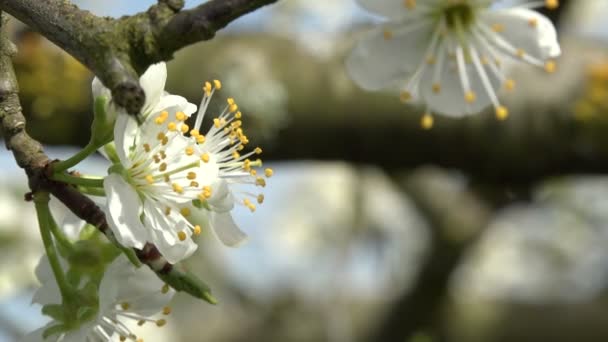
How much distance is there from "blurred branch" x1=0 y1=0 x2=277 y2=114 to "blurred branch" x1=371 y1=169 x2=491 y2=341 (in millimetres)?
1623

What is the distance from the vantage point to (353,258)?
102 inches

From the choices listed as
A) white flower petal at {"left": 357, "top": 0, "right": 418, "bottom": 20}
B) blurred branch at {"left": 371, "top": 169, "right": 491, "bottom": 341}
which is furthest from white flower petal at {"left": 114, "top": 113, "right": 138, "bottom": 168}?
blurred branch at {"left": 371, "top": 169, "right": 491, "bottom": 341}

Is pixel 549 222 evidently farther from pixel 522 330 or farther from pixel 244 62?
pixel 244 62

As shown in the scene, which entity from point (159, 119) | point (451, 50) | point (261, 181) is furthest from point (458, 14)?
point (159, 119)

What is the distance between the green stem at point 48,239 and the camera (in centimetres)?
68

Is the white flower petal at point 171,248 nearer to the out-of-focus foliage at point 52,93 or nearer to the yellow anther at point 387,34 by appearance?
the yellow anther at point 387,34

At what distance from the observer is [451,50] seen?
107cm

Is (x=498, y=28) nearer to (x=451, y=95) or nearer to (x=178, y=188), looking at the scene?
(x=451, y=95)

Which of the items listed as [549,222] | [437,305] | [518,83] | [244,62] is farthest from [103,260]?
[549,222]

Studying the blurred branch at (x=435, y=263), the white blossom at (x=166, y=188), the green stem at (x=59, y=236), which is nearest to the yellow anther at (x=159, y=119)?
the white blossom at (x=166, y=188)

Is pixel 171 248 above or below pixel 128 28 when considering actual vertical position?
below

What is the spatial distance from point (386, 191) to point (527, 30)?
2.06m

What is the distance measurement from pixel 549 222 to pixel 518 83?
40.2 inches

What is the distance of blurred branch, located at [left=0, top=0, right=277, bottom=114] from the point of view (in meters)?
0.60
